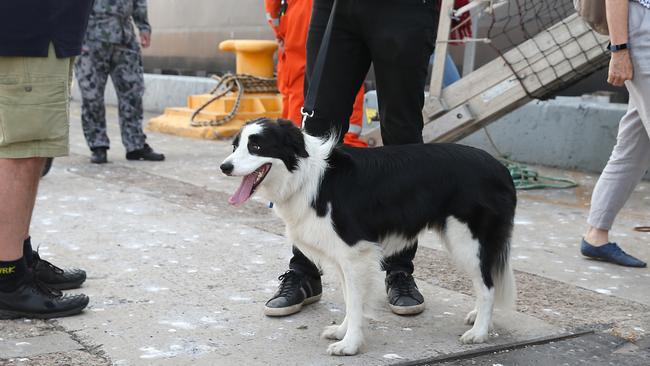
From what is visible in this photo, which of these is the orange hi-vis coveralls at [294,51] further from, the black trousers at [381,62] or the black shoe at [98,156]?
the black shoe at [98,156]

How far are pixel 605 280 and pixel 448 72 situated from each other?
3256mm

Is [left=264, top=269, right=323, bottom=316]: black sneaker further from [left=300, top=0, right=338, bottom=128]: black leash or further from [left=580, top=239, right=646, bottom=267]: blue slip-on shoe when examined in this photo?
[left=580, top=239, right=646, bottom=267]: blue slip-on shoe

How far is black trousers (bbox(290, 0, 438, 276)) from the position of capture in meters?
3.50

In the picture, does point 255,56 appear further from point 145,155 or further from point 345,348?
point 345,348

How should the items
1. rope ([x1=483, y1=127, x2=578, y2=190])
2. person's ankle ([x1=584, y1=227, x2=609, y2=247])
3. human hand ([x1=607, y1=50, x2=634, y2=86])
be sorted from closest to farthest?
1. human hand ([x1=607, y1=50, x2=634, y2=86])
2. person's ankle ([x1=584, y1=227, x2=609, y2=247])
3. rope ([x1=483, y1=127, x2=578, y2=190])

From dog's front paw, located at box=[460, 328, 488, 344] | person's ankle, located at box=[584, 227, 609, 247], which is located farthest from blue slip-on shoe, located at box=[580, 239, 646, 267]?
dog's front paw, located at box=[460, 328, 488, 344]

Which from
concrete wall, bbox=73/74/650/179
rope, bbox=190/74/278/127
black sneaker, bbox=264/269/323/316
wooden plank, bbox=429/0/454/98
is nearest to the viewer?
black sneaker, bbox=264/269/323/316

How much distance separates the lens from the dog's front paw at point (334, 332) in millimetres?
3186

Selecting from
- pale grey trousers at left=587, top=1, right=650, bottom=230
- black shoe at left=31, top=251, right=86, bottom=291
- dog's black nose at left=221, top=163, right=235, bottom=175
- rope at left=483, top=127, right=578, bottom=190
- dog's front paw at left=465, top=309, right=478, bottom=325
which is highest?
dog's black nose at left=221, top=163, right=235, bottom=175

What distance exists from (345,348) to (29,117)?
1490 millimetres

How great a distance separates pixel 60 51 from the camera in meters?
3.29

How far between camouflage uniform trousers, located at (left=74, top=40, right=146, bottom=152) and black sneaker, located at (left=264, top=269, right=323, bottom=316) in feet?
14.7

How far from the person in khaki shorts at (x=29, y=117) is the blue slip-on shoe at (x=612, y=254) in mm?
2621

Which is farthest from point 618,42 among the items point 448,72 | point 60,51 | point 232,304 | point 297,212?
point 448,72
